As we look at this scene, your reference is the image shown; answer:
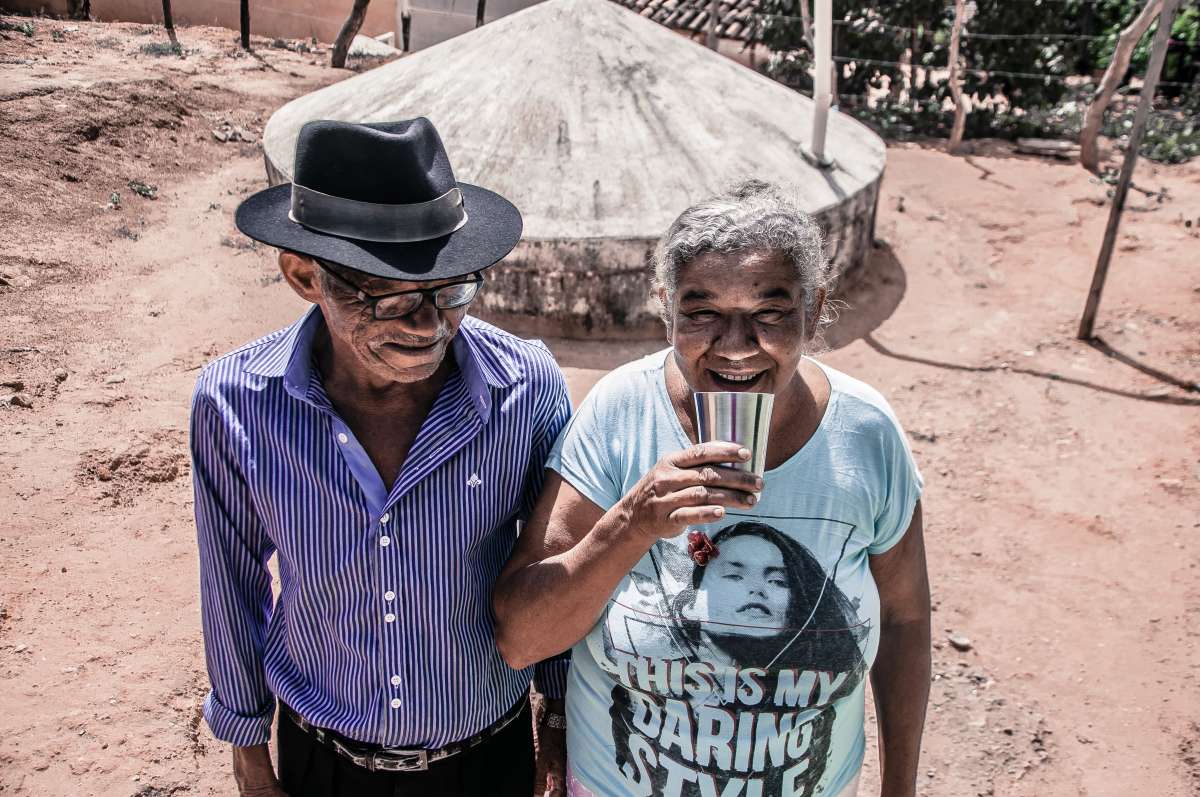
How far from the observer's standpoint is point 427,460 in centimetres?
181

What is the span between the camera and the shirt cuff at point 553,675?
2.15 meters

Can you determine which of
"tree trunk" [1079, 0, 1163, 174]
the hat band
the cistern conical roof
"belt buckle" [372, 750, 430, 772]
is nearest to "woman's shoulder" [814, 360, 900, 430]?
the hat band

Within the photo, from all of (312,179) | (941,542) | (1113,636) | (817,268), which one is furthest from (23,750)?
(1113,636)

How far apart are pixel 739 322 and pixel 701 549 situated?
1.38 feet

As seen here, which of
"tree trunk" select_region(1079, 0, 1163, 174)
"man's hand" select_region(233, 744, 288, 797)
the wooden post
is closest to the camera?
"man's hand" select_region(233, 744, 288, 797)

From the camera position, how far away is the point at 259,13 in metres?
16.7

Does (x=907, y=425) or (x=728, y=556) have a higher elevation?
(x=728, y=556)

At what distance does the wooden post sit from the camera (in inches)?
263

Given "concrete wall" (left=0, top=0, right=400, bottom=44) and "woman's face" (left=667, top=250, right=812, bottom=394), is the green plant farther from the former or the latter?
"concrete wall" (left=0, top=0, right=400, bottom=44)

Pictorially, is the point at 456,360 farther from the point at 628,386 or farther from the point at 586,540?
the point at 586,540

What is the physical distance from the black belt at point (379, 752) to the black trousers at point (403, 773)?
0.01 m

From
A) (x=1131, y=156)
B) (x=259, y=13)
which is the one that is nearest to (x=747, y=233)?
(x=1131, y=156)

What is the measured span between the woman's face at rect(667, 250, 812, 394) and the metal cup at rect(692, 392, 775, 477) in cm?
21

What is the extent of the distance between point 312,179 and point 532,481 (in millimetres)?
737
